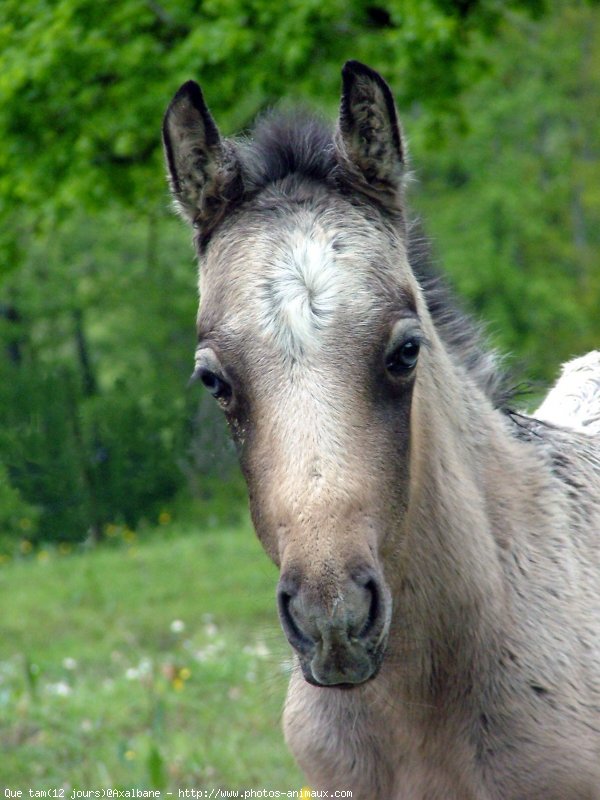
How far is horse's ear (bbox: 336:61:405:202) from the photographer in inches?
117

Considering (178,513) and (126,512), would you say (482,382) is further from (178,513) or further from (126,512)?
(178,513)

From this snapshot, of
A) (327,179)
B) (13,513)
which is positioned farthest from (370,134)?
(13,513)

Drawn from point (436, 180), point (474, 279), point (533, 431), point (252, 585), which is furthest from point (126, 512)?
point (436, 180)

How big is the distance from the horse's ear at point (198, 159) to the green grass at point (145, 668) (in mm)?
1273

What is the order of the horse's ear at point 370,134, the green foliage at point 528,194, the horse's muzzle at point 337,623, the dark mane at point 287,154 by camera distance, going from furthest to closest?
the green foliage at point 528,194, the dark mane at point 287,154, the horse's ear at point 370,134, the horse's muzzle at point 337,623

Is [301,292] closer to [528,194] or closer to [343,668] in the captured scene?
[343,668]

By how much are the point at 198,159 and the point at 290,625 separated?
137 centimetres

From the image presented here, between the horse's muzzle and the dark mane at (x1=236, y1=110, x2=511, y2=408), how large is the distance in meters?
1.19

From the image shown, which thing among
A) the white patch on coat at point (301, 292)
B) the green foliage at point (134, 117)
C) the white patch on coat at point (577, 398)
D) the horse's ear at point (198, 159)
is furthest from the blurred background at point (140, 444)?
the white patch on coat at point (301, 292)

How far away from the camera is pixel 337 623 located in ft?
7.98

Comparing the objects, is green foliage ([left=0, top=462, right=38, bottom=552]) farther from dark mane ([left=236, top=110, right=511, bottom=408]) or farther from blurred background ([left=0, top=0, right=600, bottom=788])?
dark mane ([left=236, top=110, right=511, bottom=408])

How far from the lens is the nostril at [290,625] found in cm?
250

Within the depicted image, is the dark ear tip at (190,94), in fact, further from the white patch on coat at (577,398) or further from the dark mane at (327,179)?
the white patch on coat at (577,398)

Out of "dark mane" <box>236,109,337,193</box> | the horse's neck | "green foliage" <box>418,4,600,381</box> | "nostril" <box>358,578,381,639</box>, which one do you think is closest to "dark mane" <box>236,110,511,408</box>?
"dark mane" <box>236,109,337,193</box>
